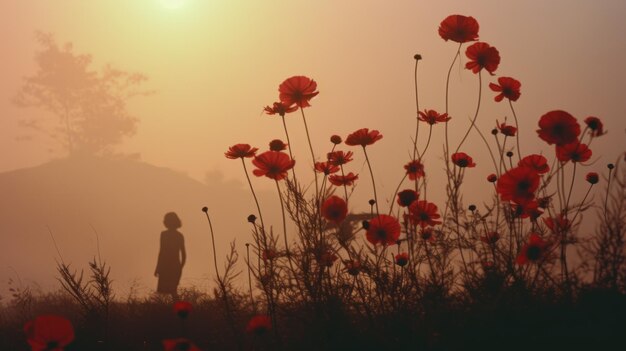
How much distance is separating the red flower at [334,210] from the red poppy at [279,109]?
2.20 feet

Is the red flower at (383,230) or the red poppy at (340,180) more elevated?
the red poppy at (340,180)

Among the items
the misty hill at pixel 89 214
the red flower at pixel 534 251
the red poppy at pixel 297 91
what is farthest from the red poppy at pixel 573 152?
the misty hill at pixel 89 214

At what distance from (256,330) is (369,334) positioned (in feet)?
1.58

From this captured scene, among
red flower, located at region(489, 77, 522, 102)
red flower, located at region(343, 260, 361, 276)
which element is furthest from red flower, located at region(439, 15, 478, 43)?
red flower, located at region(343, 260, 361, 276)

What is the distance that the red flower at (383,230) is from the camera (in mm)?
2650

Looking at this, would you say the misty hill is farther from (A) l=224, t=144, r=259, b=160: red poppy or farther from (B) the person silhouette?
(A) l=224, t=144, r=259, b=160: red poppy

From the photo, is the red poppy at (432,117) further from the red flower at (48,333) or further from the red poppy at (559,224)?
the red flower at (48,333)

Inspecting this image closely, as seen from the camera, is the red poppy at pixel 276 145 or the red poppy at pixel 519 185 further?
the red poppy at pixel 276 145

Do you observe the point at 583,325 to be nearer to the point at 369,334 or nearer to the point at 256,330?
the point at 369,334

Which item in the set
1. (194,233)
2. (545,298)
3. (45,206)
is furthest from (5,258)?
(545,298)

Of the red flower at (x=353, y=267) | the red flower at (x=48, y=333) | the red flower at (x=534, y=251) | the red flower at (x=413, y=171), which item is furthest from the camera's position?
the red flower at (x=413, y=171)

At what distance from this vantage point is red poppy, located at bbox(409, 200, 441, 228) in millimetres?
2812

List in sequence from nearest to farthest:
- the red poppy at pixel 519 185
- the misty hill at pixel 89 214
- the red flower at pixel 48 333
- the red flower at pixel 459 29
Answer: the red flower at pixel 48 333
the red poppy at pixel 519 185
the red flower at pixel 459 29
the misty hill at pixel 89 214

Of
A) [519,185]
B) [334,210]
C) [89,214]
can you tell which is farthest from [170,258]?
[89,214]
